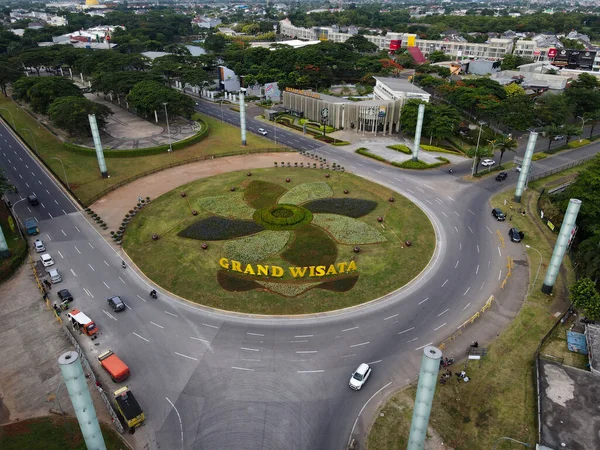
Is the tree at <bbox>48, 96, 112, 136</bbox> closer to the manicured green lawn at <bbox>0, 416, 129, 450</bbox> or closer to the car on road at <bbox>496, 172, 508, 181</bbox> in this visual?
the manicured green lawn at <bbox>0, 416, 129, 450</bbox>

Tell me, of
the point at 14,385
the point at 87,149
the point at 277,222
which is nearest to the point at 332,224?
the point at 277,222

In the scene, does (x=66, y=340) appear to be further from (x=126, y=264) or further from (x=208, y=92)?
(x=208, y=92)

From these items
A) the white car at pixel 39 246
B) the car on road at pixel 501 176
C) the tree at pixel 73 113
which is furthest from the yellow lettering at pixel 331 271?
the tree at pixel 73 113

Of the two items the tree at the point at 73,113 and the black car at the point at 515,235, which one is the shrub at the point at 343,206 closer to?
the black car at the point at 515,235

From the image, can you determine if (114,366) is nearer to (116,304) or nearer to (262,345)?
(116,304)

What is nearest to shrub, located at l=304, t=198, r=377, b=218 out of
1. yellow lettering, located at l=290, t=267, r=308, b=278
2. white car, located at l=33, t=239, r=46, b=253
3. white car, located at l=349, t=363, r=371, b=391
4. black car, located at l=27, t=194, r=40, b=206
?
yellow lettering, located at l=290, t=267, r=308, b=278

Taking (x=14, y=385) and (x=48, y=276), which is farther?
(x=48, y=276)

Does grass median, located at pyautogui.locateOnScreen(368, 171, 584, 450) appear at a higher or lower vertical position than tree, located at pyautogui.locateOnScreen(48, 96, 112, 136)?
lower
